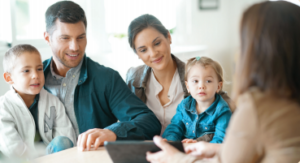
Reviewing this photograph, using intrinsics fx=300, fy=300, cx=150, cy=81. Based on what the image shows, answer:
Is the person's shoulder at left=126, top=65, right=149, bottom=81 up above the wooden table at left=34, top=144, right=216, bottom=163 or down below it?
above

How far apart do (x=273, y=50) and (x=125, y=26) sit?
312 cm

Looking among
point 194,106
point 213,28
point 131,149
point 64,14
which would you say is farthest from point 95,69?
point 213,28

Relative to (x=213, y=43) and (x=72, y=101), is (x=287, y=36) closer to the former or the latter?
(x=72, y=101)

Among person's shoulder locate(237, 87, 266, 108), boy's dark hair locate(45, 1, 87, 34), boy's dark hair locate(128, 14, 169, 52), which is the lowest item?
person's shoulder locate(237, 87, 266, 108)

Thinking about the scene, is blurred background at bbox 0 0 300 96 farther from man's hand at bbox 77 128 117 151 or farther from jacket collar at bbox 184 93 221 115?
man's hand at bbox 77 128 117 151

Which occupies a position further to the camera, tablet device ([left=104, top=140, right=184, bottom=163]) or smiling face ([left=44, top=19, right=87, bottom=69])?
smiling face ([left=44, top=19, right=87, bottom=69])

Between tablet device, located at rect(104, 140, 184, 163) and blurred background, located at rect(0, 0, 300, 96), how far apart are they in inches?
14.5

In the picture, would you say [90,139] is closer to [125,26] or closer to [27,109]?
[27,109]

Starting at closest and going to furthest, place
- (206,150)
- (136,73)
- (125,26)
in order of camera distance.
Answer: (206,150) → (136,73) → (125,26)

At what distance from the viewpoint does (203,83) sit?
1.66 metres

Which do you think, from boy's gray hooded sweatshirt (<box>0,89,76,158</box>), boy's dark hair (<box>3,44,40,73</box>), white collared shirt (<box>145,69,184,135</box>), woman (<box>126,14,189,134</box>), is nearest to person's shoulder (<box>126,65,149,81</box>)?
woman (<box>126,14,189,134</box>)

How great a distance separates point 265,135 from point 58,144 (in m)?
0.99

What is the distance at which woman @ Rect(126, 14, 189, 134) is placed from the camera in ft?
6.47

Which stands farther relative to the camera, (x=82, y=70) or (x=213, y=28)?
(x=213, y=28)
